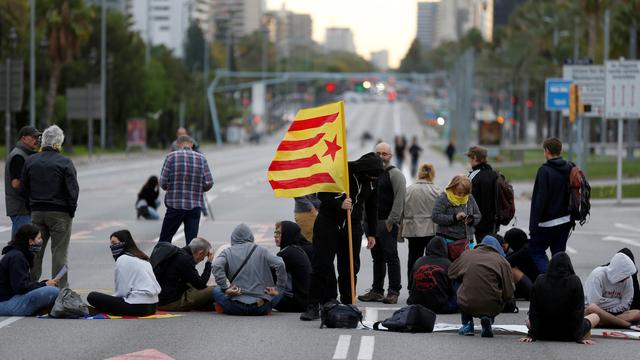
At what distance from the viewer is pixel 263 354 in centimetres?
1132

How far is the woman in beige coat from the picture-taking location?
15.5 meters

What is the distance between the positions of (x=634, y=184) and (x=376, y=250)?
105ft

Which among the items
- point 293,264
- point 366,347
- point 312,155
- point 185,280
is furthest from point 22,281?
point 366,347

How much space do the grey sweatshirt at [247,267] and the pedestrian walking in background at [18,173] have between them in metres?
2.77

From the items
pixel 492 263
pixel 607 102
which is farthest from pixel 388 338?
pixel 607 102

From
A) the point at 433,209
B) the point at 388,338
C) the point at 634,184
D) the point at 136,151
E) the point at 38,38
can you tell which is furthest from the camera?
the point at 136,151

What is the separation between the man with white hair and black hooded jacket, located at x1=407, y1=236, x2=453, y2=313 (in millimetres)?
3962

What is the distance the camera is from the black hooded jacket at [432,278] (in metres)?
13.8

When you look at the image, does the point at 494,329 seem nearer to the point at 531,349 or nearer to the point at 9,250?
the point at 531,349

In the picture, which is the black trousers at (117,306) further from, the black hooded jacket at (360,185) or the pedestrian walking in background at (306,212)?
the pedestrian walking in background at (306,212)

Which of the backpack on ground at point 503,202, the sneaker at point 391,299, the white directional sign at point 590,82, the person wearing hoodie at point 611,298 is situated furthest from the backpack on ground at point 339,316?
the white directional sign at point 590,82

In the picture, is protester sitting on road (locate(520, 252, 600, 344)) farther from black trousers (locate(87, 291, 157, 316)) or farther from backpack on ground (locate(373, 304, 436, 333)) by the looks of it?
black trousers (locate(87, 291, 157, 316))

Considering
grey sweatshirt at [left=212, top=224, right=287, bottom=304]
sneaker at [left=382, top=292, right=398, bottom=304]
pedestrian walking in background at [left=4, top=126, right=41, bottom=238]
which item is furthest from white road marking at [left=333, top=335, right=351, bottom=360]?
pedestrian walking in background at [left=4, top=126, right=41, bottom=238]

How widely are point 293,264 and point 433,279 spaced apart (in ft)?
5.11
